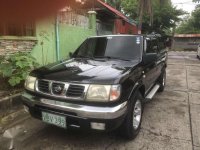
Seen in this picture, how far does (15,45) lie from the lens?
20.0 feet

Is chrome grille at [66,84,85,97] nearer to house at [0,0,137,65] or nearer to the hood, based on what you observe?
the hood

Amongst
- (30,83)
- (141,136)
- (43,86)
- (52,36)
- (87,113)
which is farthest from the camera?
(52,36)

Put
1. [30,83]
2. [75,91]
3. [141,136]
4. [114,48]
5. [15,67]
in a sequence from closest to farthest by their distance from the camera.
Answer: [75,91] < [30,83] < [141,136] < [114,48] < [15,67]

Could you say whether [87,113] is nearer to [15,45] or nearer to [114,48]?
[114,48]

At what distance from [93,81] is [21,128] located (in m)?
1.85

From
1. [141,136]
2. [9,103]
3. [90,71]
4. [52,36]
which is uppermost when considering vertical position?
[52,36]

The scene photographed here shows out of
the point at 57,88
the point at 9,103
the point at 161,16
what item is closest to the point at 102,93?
the point at 57,88

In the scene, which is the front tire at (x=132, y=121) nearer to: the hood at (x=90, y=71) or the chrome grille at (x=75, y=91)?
the hood at (x=90, y=71)

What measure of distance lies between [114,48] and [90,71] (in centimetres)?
123

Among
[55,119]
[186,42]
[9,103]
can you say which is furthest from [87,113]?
[186,42]

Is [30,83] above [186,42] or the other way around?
above

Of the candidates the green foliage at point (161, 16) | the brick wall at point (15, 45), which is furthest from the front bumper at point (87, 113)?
the green foliage at point (161, 16)

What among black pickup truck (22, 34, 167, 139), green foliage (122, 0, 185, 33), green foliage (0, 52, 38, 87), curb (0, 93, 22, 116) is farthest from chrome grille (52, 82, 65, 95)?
green foliage (122, 0, 185, 33)

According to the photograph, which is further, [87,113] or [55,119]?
[55,119]
